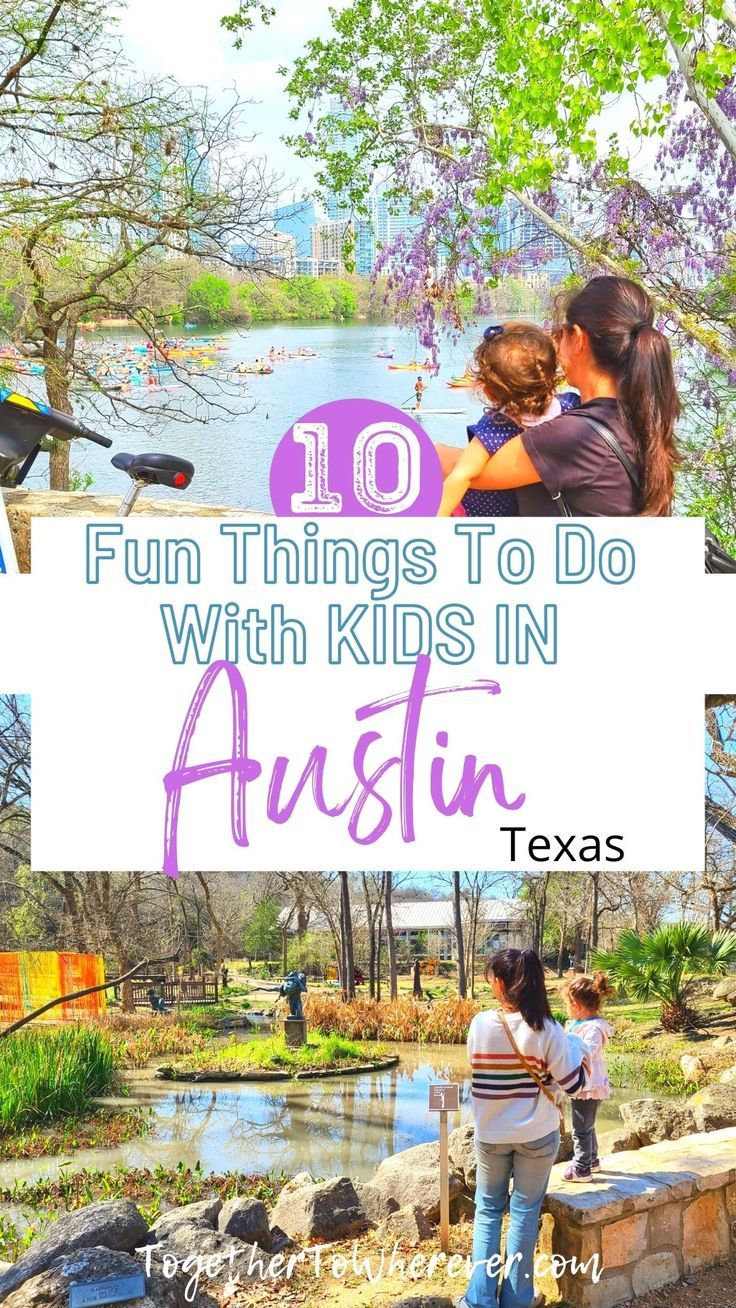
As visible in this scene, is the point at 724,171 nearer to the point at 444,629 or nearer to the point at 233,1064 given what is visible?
the point at 233,1064

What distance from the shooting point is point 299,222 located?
9.30m

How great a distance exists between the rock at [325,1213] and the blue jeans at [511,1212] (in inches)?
62.1

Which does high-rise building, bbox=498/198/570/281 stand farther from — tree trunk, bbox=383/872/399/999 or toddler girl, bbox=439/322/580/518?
toddler girl, bbox=439/322/580/518

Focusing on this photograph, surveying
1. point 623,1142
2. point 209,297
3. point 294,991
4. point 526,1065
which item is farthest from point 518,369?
point 294,991

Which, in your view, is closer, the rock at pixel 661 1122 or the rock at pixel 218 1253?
the rock at pixel 218 1253

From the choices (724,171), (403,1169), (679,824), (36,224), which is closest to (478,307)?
(724,171)

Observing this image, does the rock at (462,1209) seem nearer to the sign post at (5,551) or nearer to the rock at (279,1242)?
the rock at (279,1242)

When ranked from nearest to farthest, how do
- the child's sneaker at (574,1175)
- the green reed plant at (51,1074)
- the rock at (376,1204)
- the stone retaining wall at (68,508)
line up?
the child's sneaker at (574,1175), the stone retaining wall at (68,508), the rock at (376,1204), the green reed plant at (51,1074)

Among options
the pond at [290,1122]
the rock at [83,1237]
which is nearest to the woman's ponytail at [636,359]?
the rock at [83,1237]

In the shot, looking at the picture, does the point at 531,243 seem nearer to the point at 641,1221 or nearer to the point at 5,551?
the point at 641,1221

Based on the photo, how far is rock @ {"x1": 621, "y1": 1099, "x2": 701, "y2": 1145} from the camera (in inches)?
246

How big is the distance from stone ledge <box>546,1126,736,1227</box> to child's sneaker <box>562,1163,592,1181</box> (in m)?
0.03

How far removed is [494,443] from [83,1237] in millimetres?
3093

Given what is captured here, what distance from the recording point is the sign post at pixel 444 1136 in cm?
450
